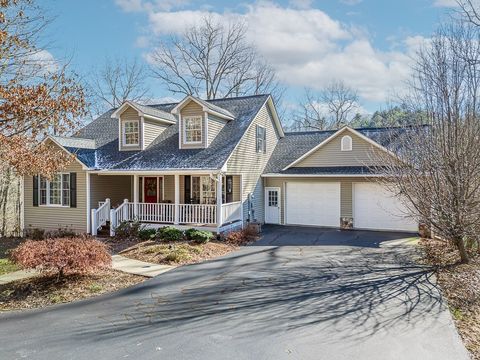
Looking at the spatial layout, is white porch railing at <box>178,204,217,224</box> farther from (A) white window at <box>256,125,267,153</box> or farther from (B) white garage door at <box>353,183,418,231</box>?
(B) white garage door at <box>353,183,418,231</box>

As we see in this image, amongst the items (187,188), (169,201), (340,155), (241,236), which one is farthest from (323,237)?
(169,201)

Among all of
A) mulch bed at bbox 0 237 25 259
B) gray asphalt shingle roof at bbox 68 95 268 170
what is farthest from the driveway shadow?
mulch bed at bbox 0 237 25 259

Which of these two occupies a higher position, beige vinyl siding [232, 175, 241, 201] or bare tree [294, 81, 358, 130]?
bare tree [294, 81, 358, 130]

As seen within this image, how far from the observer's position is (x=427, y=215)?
1102cm

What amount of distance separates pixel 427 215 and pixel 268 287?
5.48 m

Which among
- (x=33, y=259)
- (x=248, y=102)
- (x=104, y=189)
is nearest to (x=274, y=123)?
(x=248, y=102)

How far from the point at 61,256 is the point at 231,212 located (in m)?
8.87

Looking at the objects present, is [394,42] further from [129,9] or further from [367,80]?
[367,80]

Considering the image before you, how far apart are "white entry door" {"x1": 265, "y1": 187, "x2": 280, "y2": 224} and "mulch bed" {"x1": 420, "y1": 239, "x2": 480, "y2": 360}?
26.6 feet

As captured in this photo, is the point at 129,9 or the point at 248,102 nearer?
the point at 129,9

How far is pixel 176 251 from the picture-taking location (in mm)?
12562

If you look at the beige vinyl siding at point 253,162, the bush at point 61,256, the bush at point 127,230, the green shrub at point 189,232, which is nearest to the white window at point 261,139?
the beige vinyl siding at point 253,162

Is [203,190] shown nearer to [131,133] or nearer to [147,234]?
[147,234]

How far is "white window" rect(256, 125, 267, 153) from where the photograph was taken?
20.1 metres
